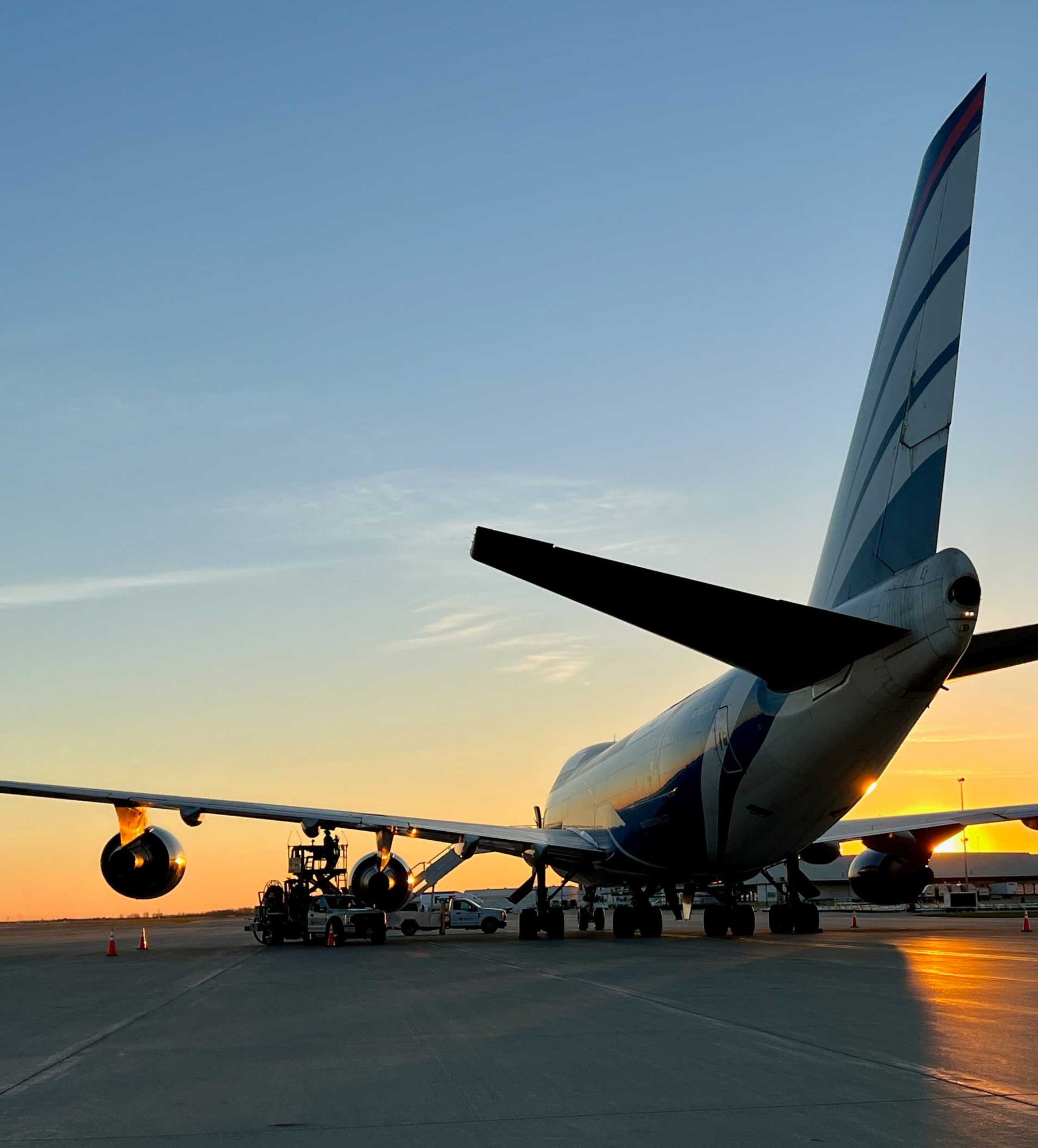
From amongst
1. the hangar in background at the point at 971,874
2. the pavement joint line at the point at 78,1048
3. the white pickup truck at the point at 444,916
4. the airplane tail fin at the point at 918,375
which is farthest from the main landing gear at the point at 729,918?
the hangar in background at the point at 971,874

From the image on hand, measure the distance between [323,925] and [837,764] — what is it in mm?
18157

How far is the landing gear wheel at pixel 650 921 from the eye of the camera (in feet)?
98.4

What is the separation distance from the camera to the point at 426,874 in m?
40.2

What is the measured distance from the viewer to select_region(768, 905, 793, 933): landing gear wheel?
94.4 ft

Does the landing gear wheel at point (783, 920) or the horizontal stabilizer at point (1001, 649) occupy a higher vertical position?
the horizontal stabilizer at point (1001, 649)

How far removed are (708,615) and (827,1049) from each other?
20.5ft

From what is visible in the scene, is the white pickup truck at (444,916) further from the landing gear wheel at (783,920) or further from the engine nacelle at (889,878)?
the engine nacelle at (889,878)

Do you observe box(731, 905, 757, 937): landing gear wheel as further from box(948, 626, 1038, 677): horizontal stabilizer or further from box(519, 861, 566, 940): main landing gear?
box(948, 626, 1038, 677): horizontal stabilizer

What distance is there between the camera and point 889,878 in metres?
30.7

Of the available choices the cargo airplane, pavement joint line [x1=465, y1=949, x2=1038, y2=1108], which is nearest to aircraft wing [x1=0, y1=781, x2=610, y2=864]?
the cargo airplane

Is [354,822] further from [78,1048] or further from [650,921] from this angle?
[78,1048]

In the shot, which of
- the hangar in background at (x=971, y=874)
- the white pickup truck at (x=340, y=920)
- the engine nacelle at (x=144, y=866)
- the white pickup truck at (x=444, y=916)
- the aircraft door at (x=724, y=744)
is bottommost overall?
the hangar in background at (x=971, y=874)

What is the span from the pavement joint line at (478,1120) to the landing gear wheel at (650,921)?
2422 cm

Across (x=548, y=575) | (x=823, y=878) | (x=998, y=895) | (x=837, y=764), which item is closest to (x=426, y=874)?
(x=837, y=764)
